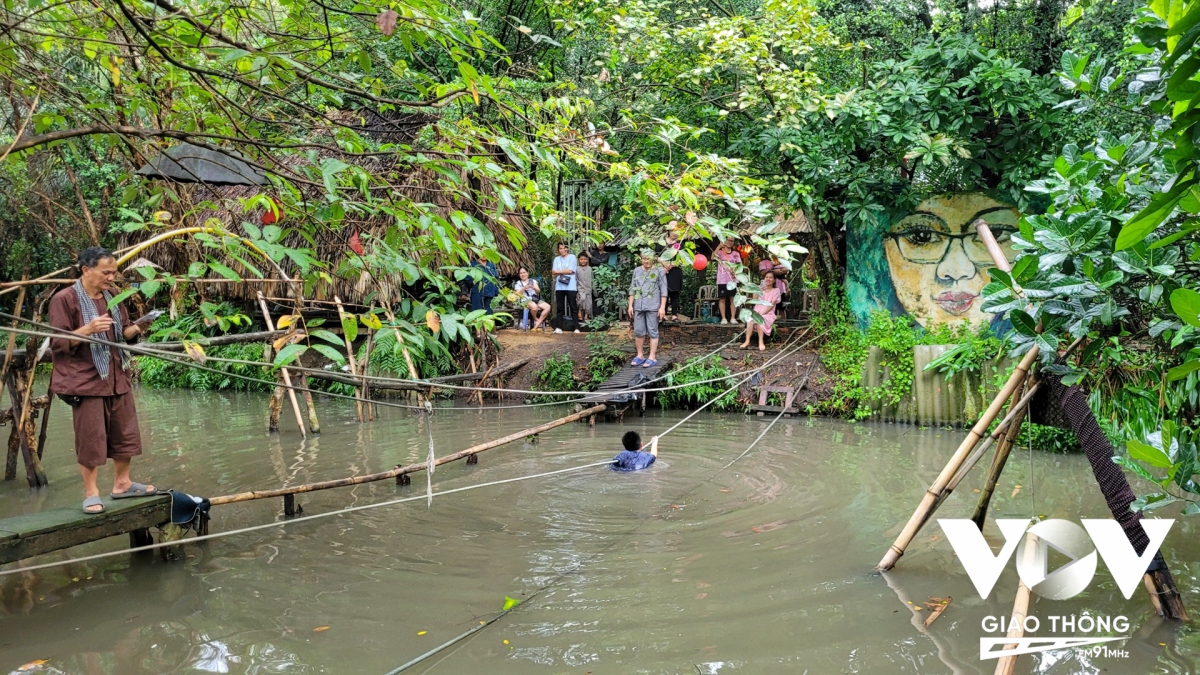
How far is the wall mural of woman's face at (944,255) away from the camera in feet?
37.8

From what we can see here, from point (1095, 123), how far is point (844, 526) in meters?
7.22

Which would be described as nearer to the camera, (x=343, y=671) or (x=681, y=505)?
(x=343, y=671)

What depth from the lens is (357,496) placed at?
7719mm

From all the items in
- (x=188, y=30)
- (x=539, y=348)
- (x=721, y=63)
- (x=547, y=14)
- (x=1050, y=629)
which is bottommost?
(x=1050, y=629)

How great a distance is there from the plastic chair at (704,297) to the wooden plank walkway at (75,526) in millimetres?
11284

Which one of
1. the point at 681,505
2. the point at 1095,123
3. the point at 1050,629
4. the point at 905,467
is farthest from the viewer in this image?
the point at 1095,123

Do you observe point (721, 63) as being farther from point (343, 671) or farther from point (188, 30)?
point (343, 671)

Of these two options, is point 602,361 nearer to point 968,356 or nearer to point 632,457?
point 632,457

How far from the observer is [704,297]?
52.9 feet

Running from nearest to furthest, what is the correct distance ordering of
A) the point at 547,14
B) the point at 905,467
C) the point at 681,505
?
1. the point at 681,505
2. the point at 905,467
3. the point at 547,14

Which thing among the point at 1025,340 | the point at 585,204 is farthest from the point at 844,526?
the point at 585,204

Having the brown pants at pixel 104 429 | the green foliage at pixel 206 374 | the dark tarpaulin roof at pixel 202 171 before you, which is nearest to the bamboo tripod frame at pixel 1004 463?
the dark tarpaulin roof at pixel 202 171

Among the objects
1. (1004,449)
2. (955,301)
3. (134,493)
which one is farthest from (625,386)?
(1004,449)

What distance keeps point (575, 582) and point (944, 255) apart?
28.1 ft
